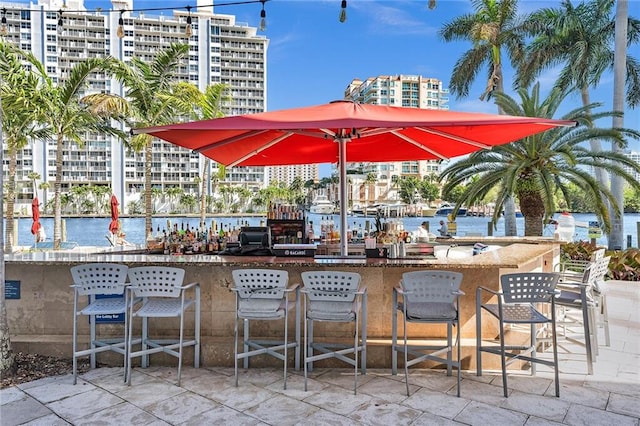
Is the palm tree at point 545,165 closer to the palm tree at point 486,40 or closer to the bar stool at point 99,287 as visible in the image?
the palm tree at point 486,40

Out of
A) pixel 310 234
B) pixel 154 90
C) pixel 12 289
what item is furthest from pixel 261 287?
pixel 154 90

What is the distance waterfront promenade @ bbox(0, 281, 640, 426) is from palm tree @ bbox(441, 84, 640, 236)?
21.8ft

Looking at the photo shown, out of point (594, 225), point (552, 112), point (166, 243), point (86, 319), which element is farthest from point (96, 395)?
point (594, 225)

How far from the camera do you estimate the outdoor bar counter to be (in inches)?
157

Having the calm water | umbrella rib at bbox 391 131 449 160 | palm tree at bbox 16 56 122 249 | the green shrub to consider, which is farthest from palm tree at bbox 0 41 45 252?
the green shrub

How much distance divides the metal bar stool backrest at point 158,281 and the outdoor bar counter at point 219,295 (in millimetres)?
312

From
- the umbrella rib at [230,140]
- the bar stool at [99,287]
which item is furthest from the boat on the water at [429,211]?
the bar stool at [99,287]

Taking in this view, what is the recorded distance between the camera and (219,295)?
429 cm

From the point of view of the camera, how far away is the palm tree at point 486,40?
17.0 meters

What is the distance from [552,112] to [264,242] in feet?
32.1

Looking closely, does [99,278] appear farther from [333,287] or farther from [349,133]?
[349,133]

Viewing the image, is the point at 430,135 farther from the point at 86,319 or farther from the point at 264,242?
the point at 86,319

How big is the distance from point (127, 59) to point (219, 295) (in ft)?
250

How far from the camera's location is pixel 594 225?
1163cm
